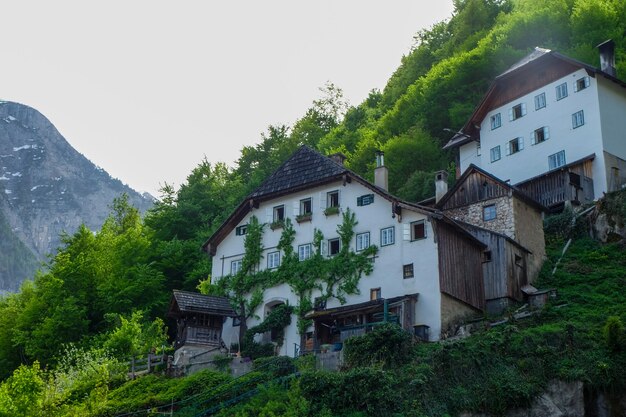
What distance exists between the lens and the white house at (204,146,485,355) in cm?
4038

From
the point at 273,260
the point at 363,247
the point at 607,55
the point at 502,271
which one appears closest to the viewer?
the point at 502,271

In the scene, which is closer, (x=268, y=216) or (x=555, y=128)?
(x=268, y=216)

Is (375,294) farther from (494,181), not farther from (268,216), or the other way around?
(494,181)

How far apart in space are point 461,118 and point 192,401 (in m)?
37.3

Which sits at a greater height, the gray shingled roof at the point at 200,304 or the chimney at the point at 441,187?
the chimney at the point at 441,187

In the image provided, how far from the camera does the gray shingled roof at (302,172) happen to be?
46969 millimetres

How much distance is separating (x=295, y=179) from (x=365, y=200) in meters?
5.07

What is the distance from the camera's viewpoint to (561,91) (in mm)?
53312

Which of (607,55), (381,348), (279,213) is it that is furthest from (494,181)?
(607,55)

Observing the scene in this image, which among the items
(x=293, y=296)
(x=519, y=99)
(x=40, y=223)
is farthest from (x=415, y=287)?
(x=40, y=223)

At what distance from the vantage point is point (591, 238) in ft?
156

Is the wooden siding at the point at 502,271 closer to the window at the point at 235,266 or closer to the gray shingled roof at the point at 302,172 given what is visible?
the gray shingled roof at the point at 302,172

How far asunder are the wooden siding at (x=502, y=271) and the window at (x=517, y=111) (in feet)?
47.7

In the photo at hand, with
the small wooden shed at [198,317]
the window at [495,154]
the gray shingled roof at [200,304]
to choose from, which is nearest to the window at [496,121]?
the window at [495,154]
